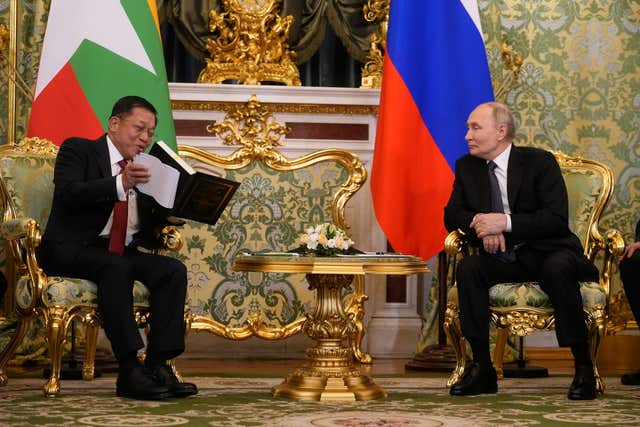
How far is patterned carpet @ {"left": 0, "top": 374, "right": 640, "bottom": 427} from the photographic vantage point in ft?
10.6

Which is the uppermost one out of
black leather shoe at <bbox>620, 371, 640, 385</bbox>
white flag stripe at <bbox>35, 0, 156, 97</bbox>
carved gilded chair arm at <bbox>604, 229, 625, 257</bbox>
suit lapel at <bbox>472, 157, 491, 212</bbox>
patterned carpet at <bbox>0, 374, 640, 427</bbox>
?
white flag stripe at <bbox>35, 0, 156, 97</bbox>

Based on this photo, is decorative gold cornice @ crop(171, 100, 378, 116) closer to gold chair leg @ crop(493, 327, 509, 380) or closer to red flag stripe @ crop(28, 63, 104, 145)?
red flag stripe @ crop(28, 63, 104, 145)

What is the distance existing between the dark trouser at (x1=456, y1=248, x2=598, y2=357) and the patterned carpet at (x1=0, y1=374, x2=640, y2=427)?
0.87 feet

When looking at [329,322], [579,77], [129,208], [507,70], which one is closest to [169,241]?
[129,208]

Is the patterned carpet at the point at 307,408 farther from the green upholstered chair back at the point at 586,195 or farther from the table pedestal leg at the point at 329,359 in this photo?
the green upholstered chair back at the point at 586,195

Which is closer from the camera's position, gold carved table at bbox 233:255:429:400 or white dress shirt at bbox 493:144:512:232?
gold carved table at bbox 233:255:429:400

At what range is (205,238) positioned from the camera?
17.8ft

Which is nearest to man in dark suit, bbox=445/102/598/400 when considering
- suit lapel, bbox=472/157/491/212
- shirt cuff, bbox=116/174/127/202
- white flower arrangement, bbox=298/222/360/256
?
suit lapel, bbox=472/157/491/212

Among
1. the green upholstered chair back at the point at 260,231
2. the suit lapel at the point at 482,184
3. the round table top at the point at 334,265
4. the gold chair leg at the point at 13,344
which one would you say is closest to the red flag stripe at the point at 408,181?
the green upholstered chair back at the point at 260,231

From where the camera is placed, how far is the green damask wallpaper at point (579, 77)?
5762 millimetres

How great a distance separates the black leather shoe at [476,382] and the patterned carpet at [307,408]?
0.20 feet

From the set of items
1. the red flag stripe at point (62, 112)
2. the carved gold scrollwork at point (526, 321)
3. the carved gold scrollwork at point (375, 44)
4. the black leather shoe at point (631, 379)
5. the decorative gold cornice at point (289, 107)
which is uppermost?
the carved gold scrollwork at point (375, 44)

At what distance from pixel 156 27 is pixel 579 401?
2.66 meters

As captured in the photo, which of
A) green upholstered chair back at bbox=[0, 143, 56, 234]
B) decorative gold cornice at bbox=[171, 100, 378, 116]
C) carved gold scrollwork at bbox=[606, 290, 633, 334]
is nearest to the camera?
green upholstered chair back at bbox=[0, 143, 56, 234]
